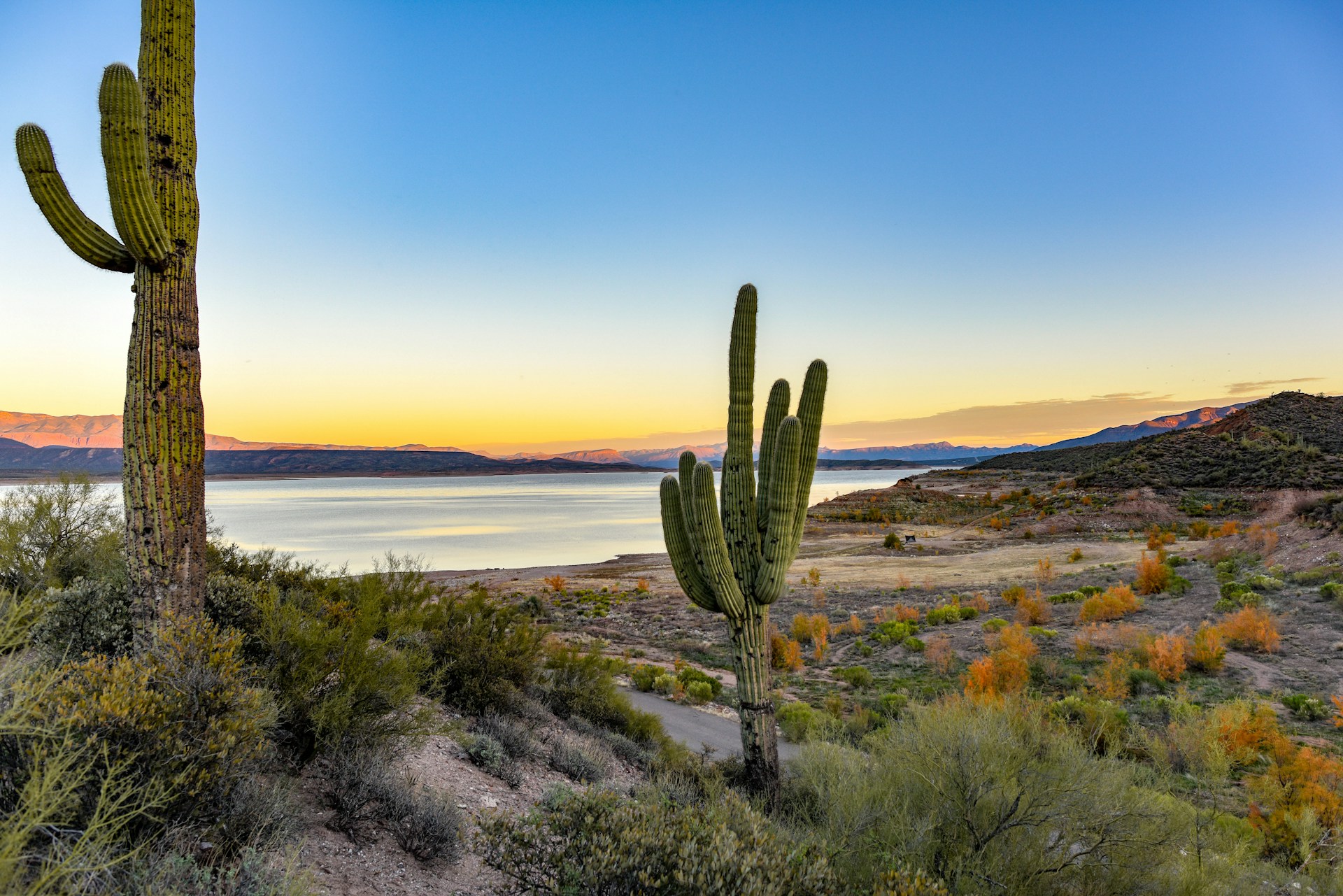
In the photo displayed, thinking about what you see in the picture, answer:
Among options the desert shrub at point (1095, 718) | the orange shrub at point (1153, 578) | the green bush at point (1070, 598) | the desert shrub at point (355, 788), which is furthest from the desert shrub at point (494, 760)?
the orange shrub at point (1153, 578)

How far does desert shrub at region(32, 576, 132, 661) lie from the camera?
229 inches

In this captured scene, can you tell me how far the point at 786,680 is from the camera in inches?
583

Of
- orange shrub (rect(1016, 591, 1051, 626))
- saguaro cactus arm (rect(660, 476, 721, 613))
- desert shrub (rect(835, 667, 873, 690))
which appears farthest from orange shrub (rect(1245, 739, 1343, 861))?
orange shrub (rect(1016, 591, 1051, 626))

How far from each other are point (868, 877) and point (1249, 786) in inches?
260

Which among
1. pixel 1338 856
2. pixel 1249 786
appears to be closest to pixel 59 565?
pixel 1338 856

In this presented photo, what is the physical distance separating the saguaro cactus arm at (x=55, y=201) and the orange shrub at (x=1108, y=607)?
19.8m

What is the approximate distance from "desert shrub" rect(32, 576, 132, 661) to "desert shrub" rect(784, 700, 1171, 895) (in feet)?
20.9

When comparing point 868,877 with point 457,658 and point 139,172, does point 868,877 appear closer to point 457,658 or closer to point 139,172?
point 457,658

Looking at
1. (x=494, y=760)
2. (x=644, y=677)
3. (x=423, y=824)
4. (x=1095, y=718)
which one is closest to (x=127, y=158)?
(x=423, y=824)

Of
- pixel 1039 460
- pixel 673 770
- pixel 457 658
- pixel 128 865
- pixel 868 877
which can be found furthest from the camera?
pixel 1039 460

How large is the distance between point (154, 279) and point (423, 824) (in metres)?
4.64

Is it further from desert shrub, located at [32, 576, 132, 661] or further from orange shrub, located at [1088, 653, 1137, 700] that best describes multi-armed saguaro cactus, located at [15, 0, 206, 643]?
orange shrub, located at [1088, 653, 1137, 700]

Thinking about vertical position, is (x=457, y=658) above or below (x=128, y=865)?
below

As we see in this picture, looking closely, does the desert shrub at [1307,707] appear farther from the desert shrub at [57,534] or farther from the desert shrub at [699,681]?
the desert shrub at [57,534]
